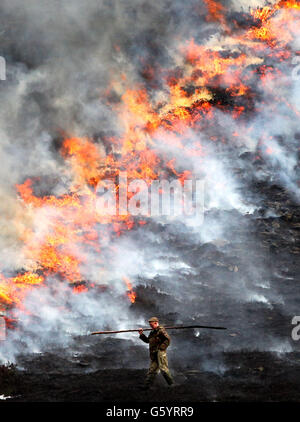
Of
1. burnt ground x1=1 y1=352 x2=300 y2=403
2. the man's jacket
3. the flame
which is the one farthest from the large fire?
the man's jacket

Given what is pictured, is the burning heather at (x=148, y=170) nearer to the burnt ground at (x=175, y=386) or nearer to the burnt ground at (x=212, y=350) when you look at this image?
the burnt ground at (x=212, y=350)

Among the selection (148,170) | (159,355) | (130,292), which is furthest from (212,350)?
(148,170)

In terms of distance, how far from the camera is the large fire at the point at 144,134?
1962cm

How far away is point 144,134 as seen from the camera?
25062 millimetres

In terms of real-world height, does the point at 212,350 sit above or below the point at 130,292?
below

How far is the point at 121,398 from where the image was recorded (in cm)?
973

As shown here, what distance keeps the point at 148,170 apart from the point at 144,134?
2.36 meters

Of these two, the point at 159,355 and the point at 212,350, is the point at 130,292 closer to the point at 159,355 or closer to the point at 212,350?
the point at 212,350

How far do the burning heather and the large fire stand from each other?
3.1 inches

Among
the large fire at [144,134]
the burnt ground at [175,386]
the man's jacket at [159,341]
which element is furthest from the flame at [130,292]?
the man's jacket at [159,341]

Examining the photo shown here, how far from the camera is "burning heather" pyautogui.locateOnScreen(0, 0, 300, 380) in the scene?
16.2 meters

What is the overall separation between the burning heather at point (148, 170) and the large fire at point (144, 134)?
3.1 inches

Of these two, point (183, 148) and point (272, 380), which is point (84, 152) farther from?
point (272, 380)

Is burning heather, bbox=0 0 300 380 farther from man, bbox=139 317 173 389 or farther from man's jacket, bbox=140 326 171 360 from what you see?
man's jacket, bbox=140 326 171 360
